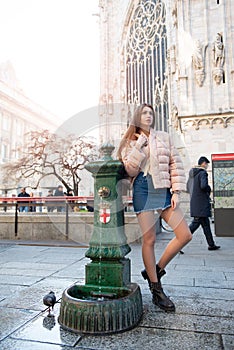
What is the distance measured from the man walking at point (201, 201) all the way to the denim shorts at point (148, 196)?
11.7 feet

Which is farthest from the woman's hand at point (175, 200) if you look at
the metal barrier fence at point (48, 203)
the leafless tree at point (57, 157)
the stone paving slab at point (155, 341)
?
the leafless tree at point (57, 157)

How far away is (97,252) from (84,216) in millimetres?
4639

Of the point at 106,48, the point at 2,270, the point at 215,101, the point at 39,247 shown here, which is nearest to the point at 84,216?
the point at 39,247

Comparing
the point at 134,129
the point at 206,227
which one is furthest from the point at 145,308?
the point at 206,227

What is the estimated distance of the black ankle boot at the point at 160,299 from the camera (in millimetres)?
2520

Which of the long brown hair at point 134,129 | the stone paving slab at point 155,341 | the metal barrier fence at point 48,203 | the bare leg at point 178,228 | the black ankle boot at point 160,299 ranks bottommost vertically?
the stone paving slab at point 155,341

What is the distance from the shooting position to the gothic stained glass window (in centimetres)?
2911

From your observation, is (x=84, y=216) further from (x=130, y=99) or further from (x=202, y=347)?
(x=130, y=99)

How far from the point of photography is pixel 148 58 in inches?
1204

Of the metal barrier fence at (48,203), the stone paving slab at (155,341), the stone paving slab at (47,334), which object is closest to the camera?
the stone paving slab at (155,341)

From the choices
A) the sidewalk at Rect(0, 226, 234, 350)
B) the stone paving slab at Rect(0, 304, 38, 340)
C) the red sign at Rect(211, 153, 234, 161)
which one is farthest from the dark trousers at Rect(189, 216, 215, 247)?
the stone paving slab at Rect(0, 304, 38, 340)

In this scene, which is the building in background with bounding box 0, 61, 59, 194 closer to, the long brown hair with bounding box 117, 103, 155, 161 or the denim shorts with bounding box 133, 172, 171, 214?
the long brown hair with bounding box 117, 103, 155, 161

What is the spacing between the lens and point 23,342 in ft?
6.59

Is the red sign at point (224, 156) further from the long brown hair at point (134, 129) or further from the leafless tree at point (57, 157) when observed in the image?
the leafless tree at point (57, 157)
